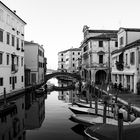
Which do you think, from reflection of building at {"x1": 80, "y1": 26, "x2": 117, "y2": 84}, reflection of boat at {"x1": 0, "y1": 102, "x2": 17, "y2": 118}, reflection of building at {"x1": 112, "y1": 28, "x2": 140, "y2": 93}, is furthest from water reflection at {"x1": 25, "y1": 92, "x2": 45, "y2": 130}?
reflection of building at {"x1": 80, "y1": 26, "x2": 117, "y2": 84}

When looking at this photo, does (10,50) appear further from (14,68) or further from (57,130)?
(57,130)

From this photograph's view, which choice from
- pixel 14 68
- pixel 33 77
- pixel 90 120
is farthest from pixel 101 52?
pixel 90 120

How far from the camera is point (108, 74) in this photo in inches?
1828

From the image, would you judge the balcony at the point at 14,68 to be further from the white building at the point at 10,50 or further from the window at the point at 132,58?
the window at the point at 132,58

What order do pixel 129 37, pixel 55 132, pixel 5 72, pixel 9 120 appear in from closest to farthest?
pixel 55 132 → pixel 9 120 → pixel 5 72 → pixel 129 37

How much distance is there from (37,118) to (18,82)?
14785 mm

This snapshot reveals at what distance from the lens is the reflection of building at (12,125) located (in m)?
13.7

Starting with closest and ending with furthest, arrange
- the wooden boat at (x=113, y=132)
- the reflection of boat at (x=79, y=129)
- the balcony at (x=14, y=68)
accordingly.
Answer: the wooden boat at (x=113, y=132)
the reflection of boat at (x=79, y=129)
the balcony at (x=14, y=68)

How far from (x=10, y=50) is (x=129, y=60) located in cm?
1466

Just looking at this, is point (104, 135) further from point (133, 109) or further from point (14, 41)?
point (14, 41)

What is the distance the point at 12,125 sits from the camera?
16.0m

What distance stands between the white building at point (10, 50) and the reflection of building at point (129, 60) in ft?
45.7

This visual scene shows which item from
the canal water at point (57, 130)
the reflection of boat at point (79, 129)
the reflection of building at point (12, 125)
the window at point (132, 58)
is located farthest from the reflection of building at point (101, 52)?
the reflection of boat at point (79, 129)

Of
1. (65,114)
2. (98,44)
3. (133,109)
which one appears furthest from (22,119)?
(98,44)
